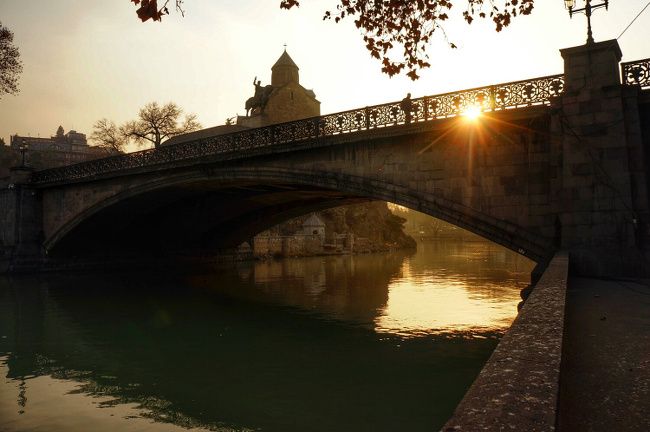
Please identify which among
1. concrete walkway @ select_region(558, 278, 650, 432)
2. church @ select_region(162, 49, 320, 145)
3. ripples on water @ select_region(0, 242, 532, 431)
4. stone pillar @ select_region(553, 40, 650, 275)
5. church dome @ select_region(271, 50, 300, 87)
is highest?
church dome @ select_region(271, 50, 300, 87)

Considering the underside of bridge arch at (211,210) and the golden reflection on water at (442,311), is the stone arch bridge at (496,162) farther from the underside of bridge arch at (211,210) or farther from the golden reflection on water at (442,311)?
the golden reflection on water at (442,311)

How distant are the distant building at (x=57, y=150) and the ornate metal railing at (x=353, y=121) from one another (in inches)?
530

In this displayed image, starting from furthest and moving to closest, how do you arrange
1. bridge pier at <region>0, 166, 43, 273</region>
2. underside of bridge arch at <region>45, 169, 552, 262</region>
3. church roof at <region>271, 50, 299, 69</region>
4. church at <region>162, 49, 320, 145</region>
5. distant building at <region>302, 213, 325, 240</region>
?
church roof at <region>271, 50, 299, 69</region> < church at <region>162, 49, 320, 145</region> < distant building at <region>302, 213, 325, 240</region> < bridge pier at <region>0, 166, 43, 273</region> < underside of bridge arch at <region>45, 169, 552, 262</region>

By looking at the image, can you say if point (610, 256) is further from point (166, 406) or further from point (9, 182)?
point (9, 182)

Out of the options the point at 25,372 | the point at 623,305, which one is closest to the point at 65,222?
the point at 25,372

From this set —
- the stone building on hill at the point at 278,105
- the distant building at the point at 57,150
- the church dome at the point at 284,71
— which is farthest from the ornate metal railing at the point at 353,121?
the church dome at the point at 284,71

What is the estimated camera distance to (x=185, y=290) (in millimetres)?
21578

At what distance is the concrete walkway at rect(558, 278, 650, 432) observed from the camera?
2766 millimetres

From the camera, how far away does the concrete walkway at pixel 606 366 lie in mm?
2766

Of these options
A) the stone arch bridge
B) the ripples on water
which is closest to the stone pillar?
the stone arch bridge

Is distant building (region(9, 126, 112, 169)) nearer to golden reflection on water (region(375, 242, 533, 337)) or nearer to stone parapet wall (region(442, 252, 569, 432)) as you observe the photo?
golden reflection on water (region(375, 242, 533, 337))

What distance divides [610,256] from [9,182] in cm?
3071

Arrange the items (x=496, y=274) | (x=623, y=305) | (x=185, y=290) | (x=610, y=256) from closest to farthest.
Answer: (x=623, y=305)
(x=610, y=256)
(x=185, y=290)
(x=496, y=274)

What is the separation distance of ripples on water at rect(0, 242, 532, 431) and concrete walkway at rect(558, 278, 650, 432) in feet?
7.38
